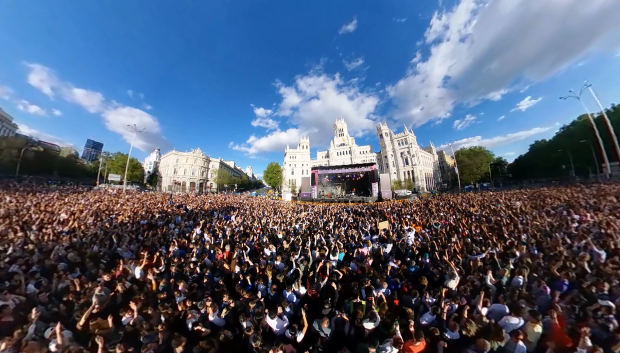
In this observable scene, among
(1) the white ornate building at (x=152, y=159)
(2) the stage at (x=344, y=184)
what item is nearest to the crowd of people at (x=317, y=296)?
(2) the stage at (x=344, y=184)

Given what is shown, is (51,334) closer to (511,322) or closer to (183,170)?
(511,322)

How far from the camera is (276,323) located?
3.64m

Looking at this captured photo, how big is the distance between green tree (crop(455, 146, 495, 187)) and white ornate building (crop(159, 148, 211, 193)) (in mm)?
75711

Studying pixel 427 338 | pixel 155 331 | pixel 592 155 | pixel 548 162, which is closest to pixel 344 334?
pixel 427 338

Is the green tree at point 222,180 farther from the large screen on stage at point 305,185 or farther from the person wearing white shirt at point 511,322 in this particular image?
the person wearing white shirt at point 511,322

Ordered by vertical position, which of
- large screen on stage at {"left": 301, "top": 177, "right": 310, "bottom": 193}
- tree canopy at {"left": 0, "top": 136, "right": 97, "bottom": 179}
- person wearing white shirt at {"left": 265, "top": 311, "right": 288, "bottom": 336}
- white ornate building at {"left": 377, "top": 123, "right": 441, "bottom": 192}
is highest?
white ornate building at {"left": 377, "top": 123, "right": 441, "bottom": 192}

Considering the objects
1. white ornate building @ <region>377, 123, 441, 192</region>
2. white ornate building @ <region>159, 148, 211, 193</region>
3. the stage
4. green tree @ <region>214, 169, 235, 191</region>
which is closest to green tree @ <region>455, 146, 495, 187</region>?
white ornate building @ <region>377, 123, 441, 192</region>

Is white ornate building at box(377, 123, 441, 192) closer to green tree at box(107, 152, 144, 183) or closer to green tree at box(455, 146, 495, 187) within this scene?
green tree at box(455, 146, 495, 187)

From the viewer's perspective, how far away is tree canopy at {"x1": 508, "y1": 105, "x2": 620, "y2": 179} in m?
27.9

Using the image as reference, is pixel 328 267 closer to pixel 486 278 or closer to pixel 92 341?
pixel 486 278

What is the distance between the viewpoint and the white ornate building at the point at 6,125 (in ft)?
53.3

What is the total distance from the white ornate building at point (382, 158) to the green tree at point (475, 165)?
45.7 feet

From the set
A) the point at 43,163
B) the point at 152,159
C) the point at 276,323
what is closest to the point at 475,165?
the point at 276,323

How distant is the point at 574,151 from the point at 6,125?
72210mm
